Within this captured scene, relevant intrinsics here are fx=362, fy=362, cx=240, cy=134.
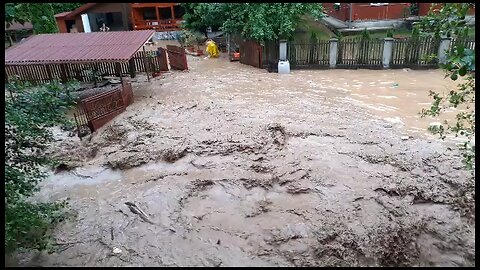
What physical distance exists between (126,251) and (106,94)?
6.85 metres

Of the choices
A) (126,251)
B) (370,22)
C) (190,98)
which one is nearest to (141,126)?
(190,98)

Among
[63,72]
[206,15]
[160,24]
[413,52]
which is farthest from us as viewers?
[160,24]

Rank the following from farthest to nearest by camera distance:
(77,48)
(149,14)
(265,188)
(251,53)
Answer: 1. (149,14)
2. (251,53)
3. (77,48)
4. (265,188)

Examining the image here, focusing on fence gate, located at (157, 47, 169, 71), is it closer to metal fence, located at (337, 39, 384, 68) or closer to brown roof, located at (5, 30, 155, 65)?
brown roof, located at (5, 30, 155, 65)

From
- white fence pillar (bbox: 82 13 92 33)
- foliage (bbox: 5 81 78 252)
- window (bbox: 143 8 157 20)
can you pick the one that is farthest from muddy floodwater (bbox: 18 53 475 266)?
window (bbox: 143 8 157 20)

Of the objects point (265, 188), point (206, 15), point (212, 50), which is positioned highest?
point (206, 15)

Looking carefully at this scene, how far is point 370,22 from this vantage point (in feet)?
71.2

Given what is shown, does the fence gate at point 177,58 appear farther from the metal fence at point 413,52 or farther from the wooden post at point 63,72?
the metal fence at point 413,52

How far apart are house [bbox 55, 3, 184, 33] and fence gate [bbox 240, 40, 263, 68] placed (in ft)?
31.9

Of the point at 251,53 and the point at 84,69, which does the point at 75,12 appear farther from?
the point at 251,53

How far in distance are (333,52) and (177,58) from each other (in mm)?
7516

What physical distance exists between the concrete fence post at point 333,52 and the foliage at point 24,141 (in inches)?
543

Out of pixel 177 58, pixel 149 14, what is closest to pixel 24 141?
pixel 177 58

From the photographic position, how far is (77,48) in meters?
14.5
